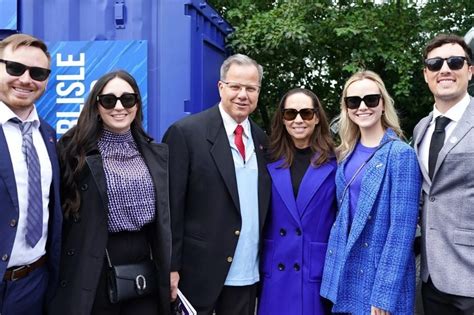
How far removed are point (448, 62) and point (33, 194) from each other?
2.15 metres

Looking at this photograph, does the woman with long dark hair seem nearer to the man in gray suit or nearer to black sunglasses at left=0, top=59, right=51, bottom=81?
black sunglasses at left=0, top=59, right=51, bottom=81

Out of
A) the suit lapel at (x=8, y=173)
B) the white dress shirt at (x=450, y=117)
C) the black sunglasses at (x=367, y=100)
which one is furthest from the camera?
the black sunglasses at (x=367, y=100)

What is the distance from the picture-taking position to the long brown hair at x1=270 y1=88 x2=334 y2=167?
2.99m

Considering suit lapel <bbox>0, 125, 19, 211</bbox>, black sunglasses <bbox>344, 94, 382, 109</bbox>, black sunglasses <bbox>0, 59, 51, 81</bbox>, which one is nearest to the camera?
suit lapel <bbox>0, 125, 19, 211</bbox>

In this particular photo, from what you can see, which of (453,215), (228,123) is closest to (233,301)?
(228,123)

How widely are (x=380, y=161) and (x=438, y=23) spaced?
449 cm

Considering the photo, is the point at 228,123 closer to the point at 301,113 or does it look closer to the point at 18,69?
the point at 301,113

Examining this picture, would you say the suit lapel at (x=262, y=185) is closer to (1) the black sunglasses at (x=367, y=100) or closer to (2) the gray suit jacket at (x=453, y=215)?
(1) the black sunglasses at (x=367, y=100)

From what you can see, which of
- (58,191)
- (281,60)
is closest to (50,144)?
(58,191)

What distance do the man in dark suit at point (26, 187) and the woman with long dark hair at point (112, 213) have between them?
0.35 feet

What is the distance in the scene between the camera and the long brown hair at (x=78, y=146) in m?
2.51

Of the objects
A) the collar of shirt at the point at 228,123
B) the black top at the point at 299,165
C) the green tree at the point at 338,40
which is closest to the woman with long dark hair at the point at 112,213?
the collar of shirt at the point at 228,123

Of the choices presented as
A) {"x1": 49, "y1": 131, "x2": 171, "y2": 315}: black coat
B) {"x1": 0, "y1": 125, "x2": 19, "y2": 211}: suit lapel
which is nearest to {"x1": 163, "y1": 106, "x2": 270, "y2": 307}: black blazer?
{"x1": 49, "y1": 131, "x2": 171, "y2": 315}: black coat

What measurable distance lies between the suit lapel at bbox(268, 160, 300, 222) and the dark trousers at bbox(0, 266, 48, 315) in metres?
1.32
